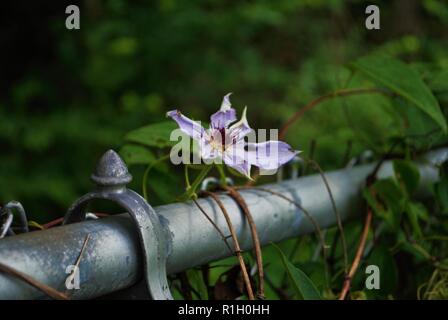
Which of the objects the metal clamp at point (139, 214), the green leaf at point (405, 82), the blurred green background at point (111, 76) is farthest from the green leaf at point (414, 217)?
the blurred green background at point (111, 76)

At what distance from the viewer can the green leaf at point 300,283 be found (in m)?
0.55

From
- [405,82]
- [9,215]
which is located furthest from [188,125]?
[405,82]

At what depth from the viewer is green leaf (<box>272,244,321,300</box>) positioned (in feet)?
1.80

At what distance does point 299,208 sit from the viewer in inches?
26.7

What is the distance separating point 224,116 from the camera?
578 mm

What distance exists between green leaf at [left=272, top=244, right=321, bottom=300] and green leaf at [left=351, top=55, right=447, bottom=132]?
24 centimetres

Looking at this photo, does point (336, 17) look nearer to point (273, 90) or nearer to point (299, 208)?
point (273, 90)

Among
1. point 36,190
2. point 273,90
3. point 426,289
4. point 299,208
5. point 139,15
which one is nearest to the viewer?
point 299,208

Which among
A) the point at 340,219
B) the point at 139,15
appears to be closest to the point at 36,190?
the point at 139,15

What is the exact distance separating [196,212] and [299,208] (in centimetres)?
15

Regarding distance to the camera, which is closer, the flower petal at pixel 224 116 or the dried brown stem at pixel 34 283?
the dried brown stem at pixel 34 283

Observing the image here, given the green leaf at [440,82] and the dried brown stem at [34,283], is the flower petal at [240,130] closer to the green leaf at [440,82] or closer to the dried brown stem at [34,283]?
the dried brown stem at [34,283]

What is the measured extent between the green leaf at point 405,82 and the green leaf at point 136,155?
26cm

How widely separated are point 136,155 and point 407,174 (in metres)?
0.32
